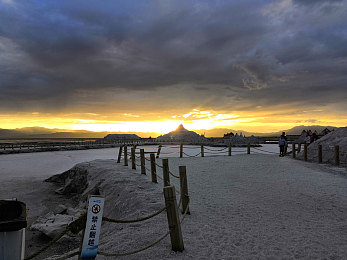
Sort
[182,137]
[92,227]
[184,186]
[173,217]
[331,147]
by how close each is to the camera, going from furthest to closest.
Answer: [182,137] → [331,147] → [184,186] → [173,217] → [92,227]

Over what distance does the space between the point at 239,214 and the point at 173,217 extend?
9.05 feet

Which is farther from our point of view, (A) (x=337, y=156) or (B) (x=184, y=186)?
(A) (x=337, y=156)

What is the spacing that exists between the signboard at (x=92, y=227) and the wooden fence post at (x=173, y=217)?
1373 millimetres

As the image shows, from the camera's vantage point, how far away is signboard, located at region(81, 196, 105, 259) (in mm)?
3127

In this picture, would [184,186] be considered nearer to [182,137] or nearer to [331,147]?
[331,147]

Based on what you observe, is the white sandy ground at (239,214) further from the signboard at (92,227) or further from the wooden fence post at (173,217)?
the signboard at (92,227)

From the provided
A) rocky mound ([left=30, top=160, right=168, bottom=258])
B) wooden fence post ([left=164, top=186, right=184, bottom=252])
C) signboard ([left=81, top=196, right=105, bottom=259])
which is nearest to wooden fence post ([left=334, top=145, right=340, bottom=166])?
rocky mound ([left=30, top=160, right=168, bottom=258])

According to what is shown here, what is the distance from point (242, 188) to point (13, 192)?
12.5 metres

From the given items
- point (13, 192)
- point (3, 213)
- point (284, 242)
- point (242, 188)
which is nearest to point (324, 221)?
point (284, 242)

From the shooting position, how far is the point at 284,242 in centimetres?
473

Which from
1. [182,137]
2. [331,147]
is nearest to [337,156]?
[331,147]

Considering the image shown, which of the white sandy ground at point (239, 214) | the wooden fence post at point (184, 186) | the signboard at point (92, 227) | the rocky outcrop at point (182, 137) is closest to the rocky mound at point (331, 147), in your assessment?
the white sandy ground at point (239, 214)

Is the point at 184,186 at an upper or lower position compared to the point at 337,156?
lower

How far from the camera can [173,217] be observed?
14.1ft
